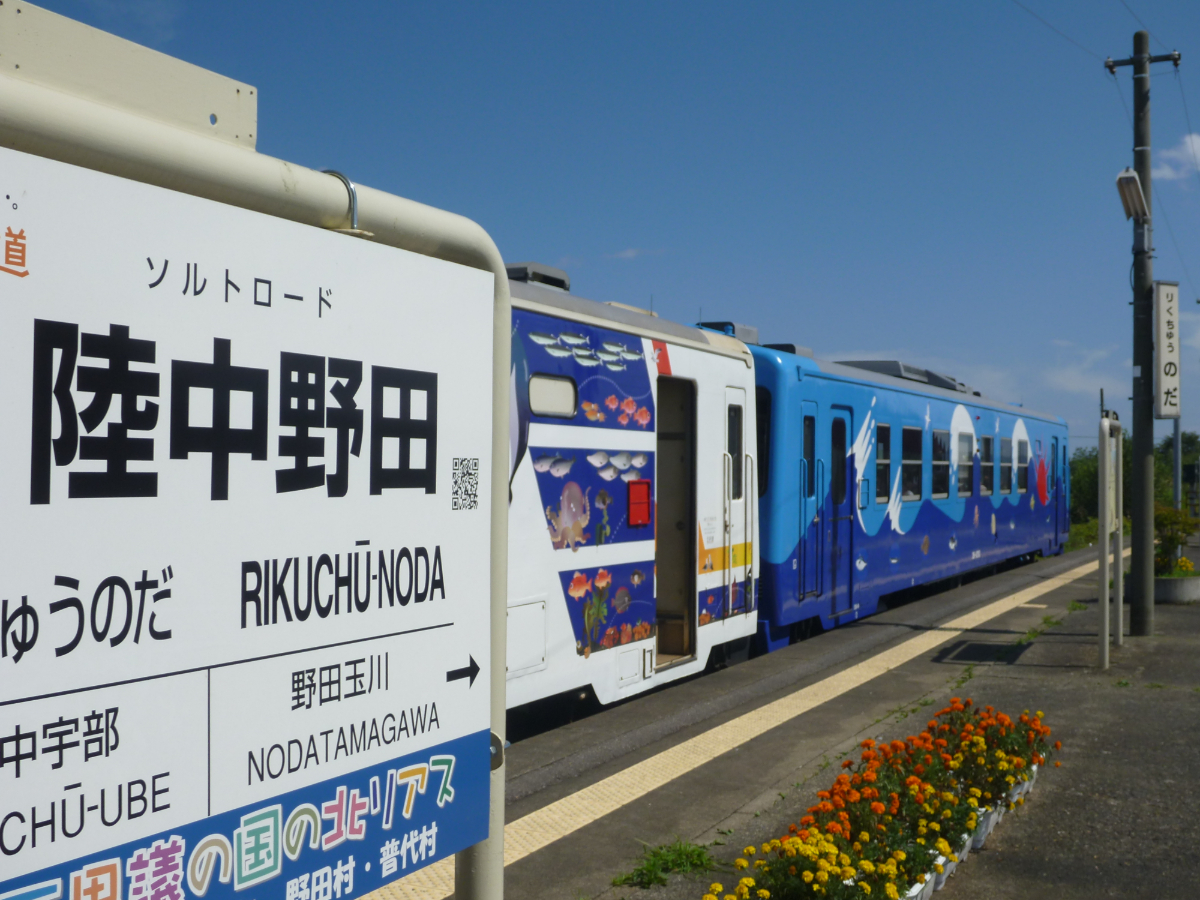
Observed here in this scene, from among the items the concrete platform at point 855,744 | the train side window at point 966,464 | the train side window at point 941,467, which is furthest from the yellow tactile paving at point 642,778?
the train side window at point 966,464

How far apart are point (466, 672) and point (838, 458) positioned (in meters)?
9.22

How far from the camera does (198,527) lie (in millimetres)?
1896

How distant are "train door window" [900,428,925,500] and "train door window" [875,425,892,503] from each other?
1.45ft

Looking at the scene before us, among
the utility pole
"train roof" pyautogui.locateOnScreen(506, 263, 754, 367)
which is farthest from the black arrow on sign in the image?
the utility pole

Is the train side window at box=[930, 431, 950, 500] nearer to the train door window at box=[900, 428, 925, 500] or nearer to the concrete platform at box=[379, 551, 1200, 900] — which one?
the train door window at box=[900, 428, 925, 500]

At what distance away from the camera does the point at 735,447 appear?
8.84 m

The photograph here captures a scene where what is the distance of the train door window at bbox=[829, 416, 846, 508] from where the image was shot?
1105 cm

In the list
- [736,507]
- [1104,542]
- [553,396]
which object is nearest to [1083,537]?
[1104,542]

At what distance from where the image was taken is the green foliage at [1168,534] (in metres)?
13.7

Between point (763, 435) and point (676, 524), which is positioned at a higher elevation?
point (763, 435)

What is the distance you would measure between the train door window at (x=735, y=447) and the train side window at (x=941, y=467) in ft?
19.7

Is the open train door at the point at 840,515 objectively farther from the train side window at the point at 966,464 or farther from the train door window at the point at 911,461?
the train side window at the point at 966,464

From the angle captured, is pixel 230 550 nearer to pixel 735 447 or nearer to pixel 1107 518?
pixel 735 447

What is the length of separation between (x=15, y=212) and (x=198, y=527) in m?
0.59
